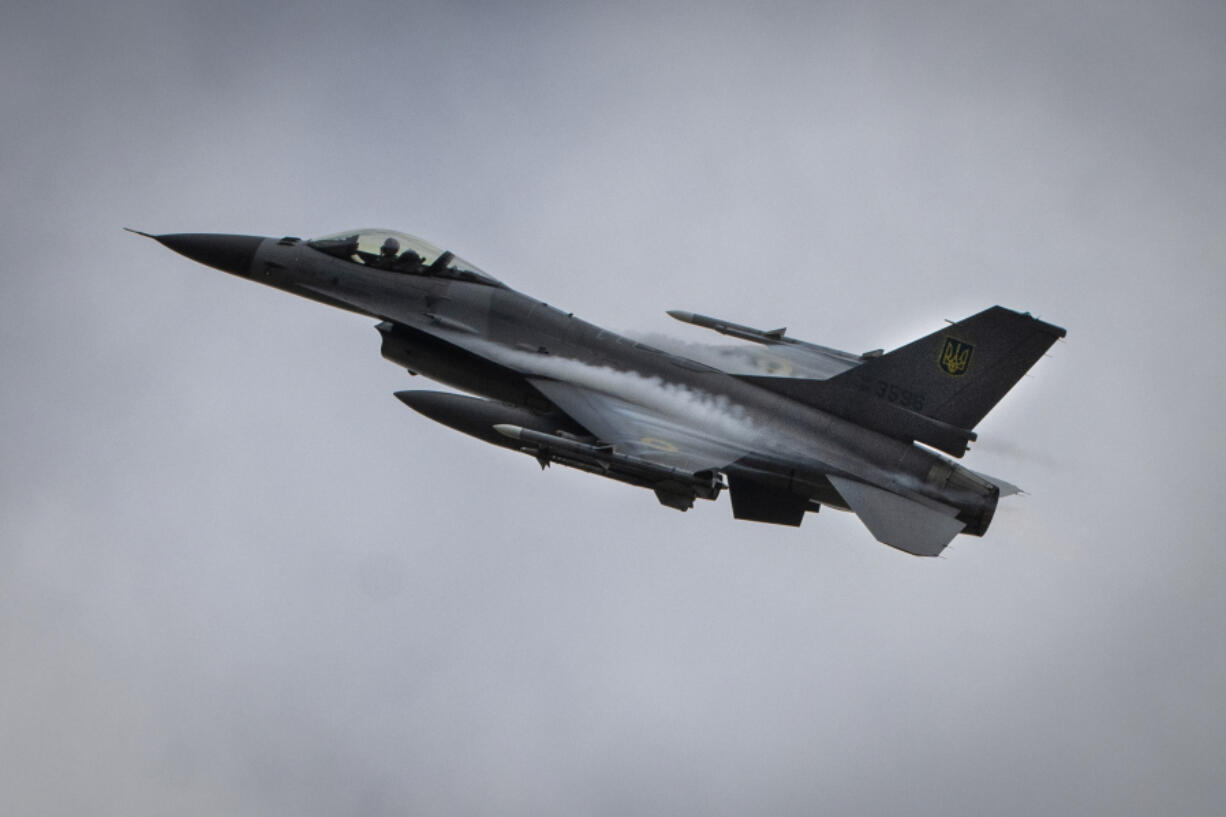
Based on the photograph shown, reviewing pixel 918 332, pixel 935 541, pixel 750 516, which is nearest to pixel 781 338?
pixel 918 332

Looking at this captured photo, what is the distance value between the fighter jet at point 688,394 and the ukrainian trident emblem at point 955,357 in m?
0.02

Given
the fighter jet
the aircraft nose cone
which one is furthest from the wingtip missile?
the aircraft nose cone

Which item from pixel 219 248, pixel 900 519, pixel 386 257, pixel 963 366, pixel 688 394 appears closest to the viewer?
pixel 900 519

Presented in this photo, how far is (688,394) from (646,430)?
1.03 metres

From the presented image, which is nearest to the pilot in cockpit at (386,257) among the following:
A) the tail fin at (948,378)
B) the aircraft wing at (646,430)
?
the aircraft wing at (646,430)

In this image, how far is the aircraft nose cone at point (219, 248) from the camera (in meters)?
19.6

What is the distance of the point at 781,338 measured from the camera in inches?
778

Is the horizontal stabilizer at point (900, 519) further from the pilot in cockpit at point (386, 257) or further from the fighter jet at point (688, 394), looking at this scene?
the pilot in cockpit at point (386, 257)

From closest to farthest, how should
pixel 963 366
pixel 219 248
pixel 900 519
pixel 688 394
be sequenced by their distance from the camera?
pixel 900 519 → pixel 963 366 → pixel 688 394 → pixel 219 248

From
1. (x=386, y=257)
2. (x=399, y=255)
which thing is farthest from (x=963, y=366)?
(x=386, y=257)

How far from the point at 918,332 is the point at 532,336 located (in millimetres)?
5035

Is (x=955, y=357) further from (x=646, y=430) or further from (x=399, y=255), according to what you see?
(x=399, y=255)

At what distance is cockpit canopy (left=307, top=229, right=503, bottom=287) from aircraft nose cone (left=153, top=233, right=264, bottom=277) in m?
0.91

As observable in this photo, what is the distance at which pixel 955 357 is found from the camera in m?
17.6
